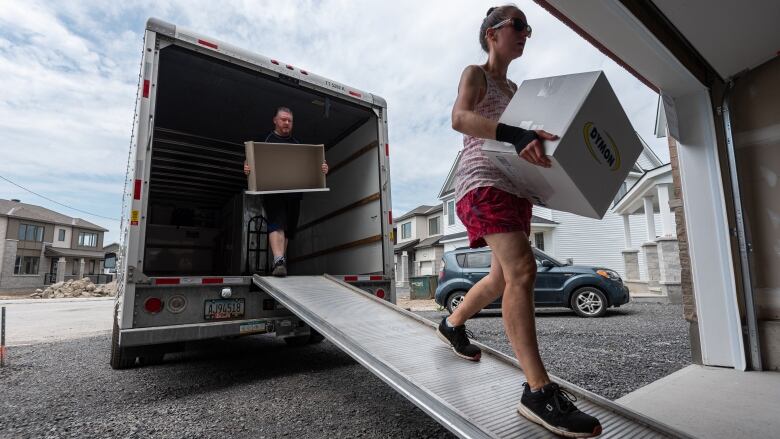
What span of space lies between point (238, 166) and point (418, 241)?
2435 centimetres

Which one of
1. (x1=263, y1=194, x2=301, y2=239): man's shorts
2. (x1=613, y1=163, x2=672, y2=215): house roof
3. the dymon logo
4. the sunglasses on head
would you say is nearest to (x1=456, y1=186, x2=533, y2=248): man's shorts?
the dymon logo

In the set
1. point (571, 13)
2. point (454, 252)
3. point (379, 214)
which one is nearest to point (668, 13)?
point (571, 13)

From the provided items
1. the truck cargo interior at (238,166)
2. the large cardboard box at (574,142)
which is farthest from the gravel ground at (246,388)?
the large cardboard box at (574,142)

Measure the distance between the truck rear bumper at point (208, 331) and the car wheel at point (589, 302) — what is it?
6.70 meters

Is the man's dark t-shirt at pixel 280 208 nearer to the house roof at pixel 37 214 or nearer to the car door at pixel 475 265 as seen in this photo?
the car door at pixel 475 265

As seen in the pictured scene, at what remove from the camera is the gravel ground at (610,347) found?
11.1ft

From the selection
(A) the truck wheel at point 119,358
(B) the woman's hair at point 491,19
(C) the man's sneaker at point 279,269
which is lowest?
(A) the truck wheel at point 119,358

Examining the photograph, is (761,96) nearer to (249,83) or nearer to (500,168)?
(500,168)

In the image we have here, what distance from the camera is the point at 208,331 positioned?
3.15m

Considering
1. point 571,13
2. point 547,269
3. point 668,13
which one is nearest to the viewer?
point 571,13

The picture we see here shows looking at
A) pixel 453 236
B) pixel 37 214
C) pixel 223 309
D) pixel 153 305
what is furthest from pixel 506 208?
pixel 37 214

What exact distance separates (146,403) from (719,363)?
4.45m

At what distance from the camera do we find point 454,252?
9664mm

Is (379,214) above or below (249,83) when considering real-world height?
below
